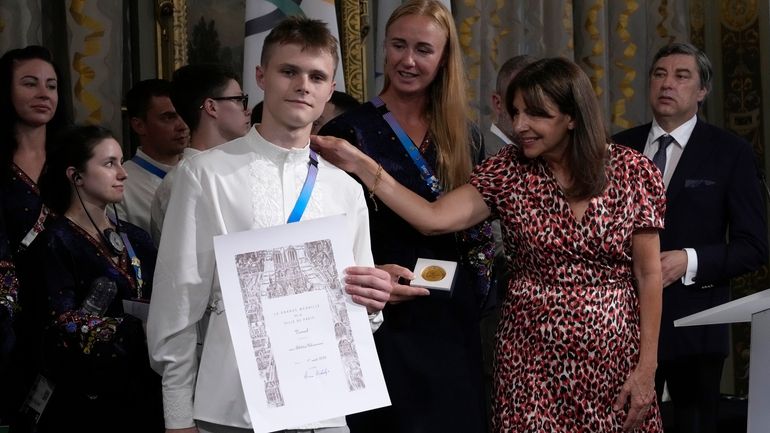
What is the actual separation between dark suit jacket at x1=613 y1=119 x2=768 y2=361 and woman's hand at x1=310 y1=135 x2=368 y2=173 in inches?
53.1

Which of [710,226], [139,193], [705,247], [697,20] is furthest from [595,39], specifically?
[139,193]

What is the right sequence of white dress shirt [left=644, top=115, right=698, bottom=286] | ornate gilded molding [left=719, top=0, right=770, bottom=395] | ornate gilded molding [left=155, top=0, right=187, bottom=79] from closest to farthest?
white dress shirt [left=644, top=115, right=698, bottom=286] → ornate gilded molding [left=155, top=0, right=187, bottom=79] → ornate gilded molding [left=719, top=0, right=770, bottom=395]

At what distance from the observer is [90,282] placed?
113 inches

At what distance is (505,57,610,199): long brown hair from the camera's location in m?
2.68

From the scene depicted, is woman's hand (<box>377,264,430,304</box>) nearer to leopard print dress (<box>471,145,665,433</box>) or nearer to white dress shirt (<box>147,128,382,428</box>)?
leopard print dress (<box>471,145,665,433</box>)

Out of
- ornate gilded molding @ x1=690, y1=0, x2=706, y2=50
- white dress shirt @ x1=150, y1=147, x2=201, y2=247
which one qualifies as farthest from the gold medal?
ornate gilded molding @ x1=690, y1=0, x2=706, y2=50

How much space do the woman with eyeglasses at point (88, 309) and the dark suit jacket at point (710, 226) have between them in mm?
1720

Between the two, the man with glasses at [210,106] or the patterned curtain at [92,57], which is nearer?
the man with glasses at [210,106]

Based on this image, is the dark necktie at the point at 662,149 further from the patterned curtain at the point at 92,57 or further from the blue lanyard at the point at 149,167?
the patterned curtain at the point at 92,57

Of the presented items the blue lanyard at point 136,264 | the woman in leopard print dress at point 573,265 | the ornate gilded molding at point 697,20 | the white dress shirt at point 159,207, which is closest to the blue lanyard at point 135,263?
the blue lanyard at point 136,264

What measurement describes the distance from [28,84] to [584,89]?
180 cm

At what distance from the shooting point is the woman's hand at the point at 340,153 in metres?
2.69

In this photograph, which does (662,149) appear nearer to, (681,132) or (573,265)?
(681,132)

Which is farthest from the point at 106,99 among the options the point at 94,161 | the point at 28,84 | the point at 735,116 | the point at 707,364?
the point at 735,116
